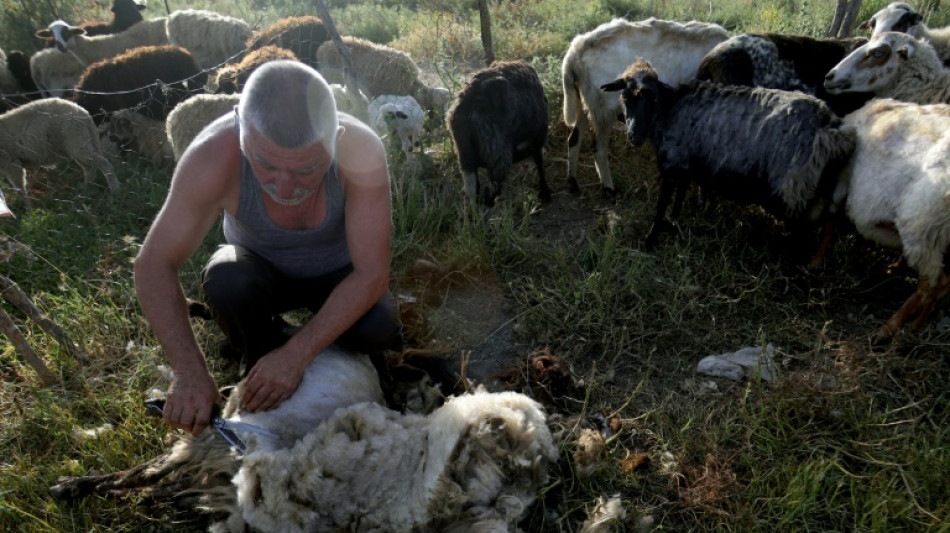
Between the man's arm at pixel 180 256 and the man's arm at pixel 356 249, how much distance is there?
244mm

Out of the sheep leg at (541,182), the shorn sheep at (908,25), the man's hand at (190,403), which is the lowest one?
the sheep leg at (541,182)

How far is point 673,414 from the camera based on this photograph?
2.84 meters

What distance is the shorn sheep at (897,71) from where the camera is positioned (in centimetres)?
394

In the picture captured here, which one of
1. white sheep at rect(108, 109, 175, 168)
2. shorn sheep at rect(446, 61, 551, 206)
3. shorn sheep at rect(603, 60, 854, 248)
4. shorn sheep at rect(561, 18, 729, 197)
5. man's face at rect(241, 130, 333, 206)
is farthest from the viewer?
white sheep at rect(108, 109, 175, 168)

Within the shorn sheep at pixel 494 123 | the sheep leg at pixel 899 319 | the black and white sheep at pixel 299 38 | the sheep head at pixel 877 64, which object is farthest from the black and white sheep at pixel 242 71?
the sheep leg at pixel 899 319

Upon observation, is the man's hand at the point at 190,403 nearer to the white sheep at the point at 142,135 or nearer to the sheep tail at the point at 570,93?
the sheep tail at the point at 570,93

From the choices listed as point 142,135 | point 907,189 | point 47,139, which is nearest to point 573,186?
point 907,189

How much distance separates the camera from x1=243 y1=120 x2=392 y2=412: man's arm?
2.25 m

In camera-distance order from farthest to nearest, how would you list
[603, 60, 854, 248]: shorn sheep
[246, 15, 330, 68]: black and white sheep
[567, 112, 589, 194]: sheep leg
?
[246, 15, 330, 68]: black and white sheep
[567, 112, 589, 194]: sheep leg
[603, 60, 854, 248]: shorn sheep

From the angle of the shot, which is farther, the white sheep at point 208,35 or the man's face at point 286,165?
the white sheep at point 208,35

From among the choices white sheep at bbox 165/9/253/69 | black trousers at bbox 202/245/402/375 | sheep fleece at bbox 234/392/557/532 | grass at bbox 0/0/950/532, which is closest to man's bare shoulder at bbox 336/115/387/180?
black trousers at bbox 202/245/402/375

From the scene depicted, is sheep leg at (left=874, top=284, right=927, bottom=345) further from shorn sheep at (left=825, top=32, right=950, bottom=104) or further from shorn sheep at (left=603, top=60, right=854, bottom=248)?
shorn sheep at (left=825, top=32, right=950, bottom=104)

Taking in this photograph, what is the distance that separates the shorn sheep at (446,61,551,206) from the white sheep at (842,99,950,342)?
7.32ft

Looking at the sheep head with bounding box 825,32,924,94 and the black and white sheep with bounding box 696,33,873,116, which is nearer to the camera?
the sheep head with bounding box 825,32,924,94
